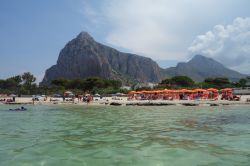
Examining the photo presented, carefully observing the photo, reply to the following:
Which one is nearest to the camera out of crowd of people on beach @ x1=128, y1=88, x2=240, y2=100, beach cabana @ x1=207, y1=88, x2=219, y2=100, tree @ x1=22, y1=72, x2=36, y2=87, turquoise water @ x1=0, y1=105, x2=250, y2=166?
turquoise water @ x1=0, y1=105, x2=250, y2=166

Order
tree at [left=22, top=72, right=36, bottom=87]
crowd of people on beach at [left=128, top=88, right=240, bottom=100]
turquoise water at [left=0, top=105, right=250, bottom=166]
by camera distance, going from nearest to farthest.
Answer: turquoise water at [left=0, top=105, right=250, bottom=166], crowd of people on beach at [left=128, top=88, right=240, bottom=100], tree at [left=22, top=72, right=36, bottom=87]

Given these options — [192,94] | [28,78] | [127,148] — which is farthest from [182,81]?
[127,148]

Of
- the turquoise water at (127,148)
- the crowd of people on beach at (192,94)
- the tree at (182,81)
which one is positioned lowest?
the turquoise water at (127,148)

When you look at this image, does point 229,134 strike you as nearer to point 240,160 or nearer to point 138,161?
point 240,160

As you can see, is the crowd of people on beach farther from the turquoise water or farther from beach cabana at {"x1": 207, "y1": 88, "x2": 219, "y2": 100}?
the turquoise water

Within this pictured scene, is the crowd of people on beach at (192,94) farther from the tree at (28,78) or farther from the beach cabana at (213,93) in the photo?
the tree at (28,78)

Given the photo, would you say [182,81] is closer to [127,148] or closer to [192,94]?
[192,94]

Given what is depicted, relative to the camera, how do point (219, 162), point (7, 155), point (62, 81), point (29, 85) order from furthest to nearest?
point (62, 81) < point (29, 85) < point (7, 155) < point (219, 162)

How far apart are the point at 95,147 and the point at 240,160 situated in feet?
18.8

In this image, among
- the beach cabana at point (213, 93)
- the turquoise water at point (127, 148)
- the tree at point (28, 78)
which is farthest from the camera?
the tree at point (28, 78)

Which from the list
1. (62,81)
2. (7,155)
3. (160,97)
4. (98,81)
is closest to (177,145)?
(7,155)

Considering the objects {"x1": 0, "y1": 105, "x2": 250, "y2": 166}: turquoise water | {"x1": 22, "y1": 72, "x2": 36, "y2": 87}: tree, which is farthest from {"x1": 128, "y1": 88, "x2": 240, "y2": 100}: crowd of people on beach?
{"x1": 22, "y1": 72, "x2": 36, "y2": 87}: tree

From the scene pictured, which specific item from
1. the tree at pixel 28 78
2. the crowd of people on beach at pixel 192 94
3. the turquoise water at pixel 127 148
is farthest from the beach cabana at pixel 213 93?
the tree at pixel 28 78

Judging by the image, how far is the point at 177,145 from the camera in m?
14.2
